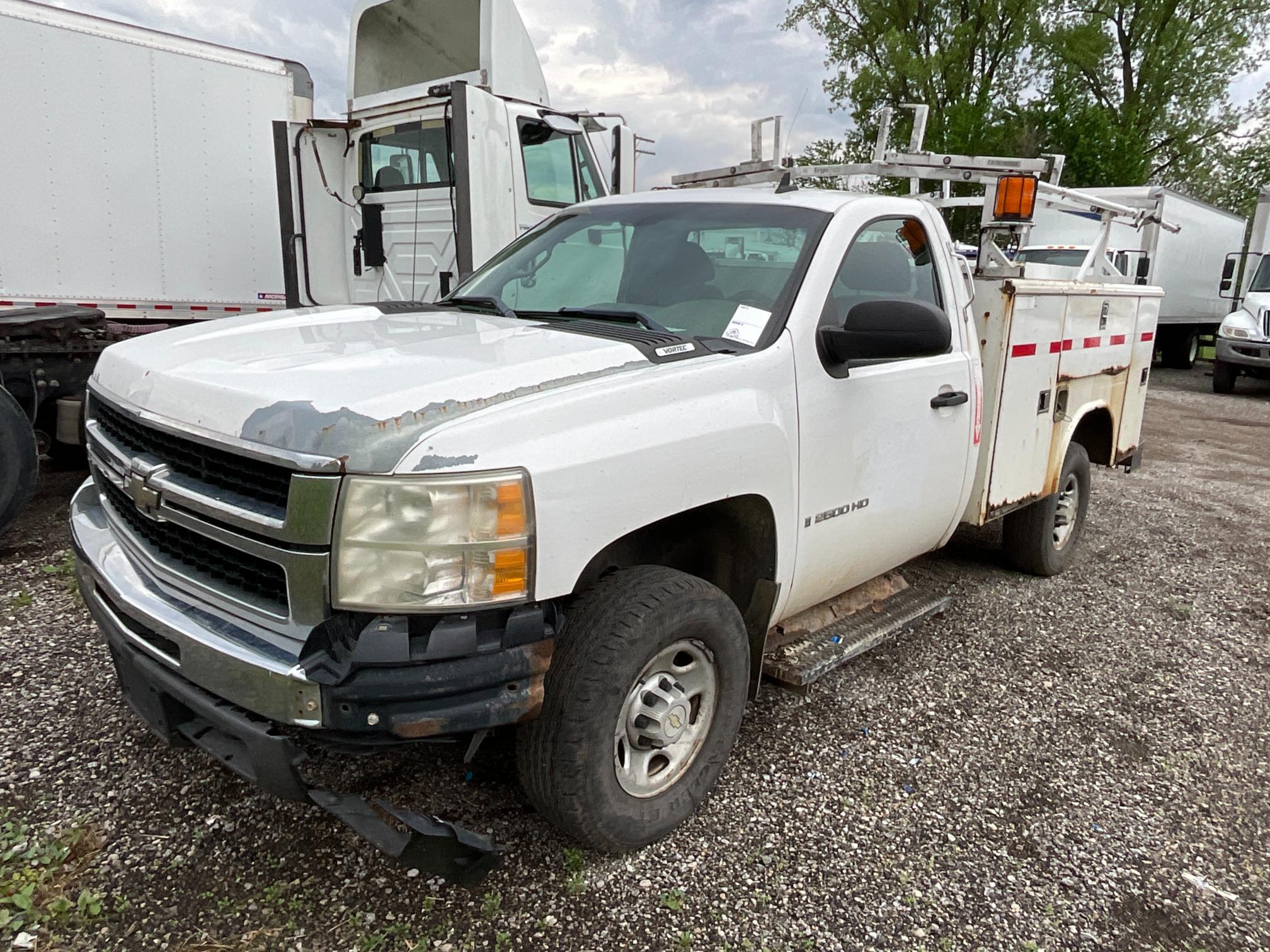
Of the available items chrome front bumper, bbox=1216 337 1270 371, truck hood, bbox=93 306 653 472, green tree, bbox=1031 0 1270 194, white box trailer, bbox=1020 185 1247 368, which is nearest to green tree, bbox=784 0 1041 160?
green tree, bbox=1031 0 1270 194

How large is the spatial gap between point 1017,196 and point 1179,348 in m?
18.7

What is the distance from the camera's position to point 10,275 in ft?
21.0

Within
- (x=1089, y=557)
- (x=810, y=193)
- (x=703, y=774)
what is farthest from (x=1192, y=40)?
(x=703, y=774)

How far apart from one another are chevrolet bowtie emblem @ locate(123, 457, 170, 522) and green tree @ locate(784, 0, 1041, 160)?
1070 inches

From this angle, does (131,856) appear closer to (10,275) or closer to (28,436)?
(28,436)

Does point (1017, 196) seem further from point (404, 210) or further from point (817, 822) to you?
point (404, 210)

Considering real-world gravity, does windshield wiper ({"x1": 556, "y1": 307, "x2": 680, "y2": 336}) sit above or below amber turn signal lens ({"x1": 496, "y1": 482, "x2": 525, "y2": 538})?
above

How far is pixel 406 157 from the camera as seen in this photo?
7.03 m

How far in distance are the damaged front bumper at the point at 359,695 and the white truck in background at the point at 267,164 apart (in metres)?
4.37

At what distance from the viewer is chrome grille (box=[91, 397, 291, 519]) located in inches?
80.7

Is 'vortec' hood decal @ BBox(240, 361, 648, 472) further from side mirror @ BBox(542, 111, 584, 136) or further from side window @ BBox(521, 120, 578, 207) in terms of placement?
side mirror @ BBox(542, 111, 584, 136)

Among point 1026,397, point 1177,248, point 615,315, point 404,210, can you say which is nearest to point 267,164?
point 404,210

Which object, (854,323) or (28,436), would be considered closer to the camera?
(854,323)

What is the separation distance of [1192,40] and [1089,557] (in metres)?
29.1
